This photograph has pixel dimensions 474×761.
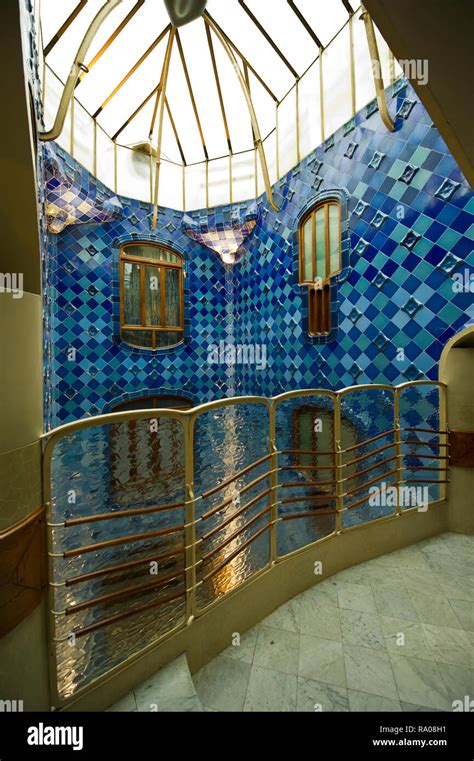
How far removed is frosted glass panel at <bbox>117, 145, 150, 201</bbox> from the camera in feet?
20.9

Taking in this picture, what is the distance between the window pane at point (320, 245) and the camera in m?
4.96

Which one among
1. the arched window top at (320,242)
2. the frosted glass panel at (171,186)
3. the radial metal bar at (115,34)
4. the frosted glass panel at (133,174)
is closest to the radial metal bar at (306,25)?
the radial metal bar at (115,34)

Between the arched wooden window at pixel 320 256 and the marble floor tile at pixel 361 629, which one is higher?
the arched wooden window at pixel 320 256

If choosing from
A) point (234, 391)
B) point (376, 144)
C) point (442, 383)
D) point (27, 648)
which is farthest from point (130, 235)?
point (27, 648)

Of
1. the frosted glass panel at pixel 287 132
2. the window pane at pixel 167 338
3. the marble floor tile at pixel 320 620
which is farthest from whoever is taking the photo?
the window pane at pixel 167 338

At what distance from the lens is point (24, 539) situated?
1.46m

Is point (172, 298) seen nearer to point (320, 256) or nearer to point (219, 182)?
point (219, 182)

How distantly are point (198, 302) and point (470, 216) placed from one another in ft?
16.5

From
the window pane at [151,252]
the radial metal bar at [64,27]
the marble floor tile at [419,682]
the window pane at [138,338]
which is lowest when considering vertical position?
the marble floor tile at [419,682]

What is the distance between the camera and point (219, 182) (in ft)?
22.7

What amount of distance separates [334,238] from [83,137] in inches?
187

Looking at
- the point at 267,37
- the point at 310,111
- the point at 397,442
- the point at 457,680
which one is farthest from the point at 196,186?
the point at 457,680

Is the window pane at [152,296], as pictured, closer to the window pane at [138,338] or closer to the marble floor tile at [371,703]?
the window pane at [138,338]

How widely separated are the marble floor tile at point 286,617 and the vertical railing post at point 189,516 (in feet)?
2.38
